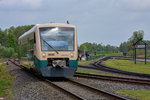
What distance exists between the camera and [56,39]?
13797mm

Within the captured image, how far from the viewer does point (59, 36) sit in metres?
13.8

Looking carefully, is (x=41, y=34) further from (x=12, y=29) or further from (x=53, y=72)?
(x=12, y=29)

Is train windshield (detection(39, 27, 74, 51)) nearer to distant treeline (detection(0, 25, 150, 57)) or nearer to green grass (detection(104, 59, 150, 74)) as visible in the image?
green grass (detection(104, 59, 150, 74))

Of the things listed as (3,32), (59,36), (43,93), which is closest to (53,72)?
(59,36)

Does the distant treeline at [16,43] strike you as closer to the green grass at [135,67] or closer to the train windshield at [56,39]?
the green grass at [135,67]

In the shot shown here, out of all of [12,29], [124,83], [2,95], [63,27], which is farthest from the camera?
[12,29]

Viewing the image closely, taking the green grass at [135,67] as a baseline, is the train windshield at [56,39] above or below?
above

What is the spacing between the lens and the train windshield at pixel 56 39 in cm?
1362

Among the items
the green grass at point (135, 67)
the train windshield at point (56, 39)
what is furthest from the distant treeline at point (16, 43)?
the train windshield at point (56, 39)

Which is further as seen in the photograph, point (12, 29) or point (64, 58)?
point (12, 29)

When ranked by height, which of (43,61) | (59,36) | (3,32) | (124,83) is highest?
(3,32)

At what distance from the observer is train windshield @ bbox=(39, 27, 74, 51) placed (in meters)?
13.6

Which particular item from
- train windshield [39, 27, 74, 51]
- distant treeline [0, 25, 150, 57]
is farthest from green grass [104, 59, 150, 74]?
distant treeline [0, 25, 150, 57]

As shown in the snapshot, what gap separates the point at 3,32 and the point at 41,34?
121m
